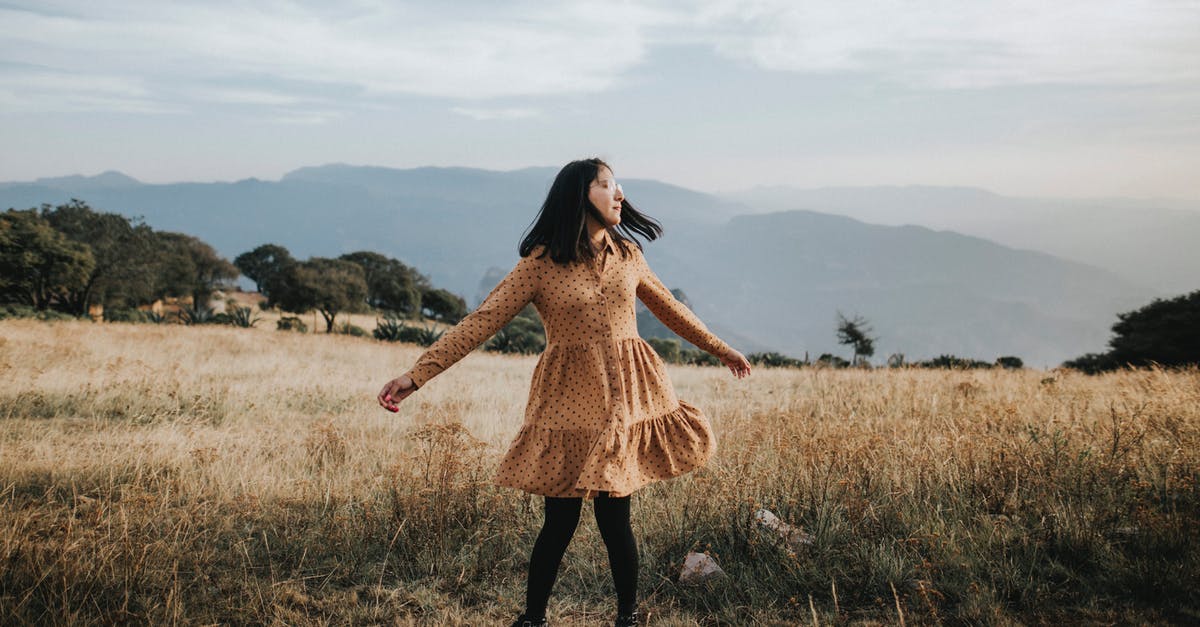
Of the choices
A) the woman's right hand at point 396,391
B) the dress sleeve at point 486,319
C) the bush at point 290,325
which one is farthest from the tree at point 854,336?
the woman's right hand at point 396,391

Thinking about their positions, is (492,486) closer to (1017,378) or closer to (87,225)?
(1017,378)

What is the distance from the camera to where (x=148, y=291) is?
33562 millimetres

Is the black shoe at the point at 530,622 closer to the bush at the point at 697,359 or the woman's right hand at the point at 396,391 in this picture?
the woman's right hand at the point at 396,391

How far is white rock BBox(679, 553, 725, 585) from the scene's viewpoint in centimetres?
343

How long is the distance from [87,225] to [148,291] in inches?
247

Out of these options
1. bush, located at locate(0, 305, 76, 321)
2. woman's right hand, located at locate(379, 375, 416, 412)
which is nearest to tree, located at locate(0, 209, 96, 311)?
bush, located at locate(0, 305, 76, 321)

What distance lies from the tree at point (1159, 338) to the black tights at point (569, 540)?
19771 mm

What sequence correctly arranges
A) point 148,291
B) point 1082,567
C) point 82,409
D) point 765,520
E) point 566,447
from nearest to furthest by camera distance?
point 566,447
point 1082,567
point 765,520
point 82,409
point 148,291

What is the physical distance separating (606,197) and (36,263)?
114 feet

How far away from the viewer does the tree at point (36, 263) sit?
2791 centimetres

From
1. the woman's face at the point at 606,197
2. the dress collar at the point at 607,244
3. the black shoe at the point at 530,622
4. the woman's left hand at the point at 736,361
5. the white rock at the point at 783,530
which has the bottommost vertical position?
the black shoe at the point at 530,622

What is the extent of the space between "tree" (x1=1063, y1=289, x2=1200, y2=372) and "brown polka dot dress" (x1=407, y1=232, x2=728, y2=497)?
1973 cm

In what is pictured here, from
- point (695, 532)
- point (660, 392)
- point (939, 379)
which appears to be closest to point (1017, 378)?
point (939, 379)

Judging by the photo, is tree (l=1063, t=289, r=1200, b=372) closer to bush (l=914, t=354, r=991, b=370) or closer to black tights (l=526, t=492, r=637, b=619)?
bush (l=914, t=354, r=991, b=370)
